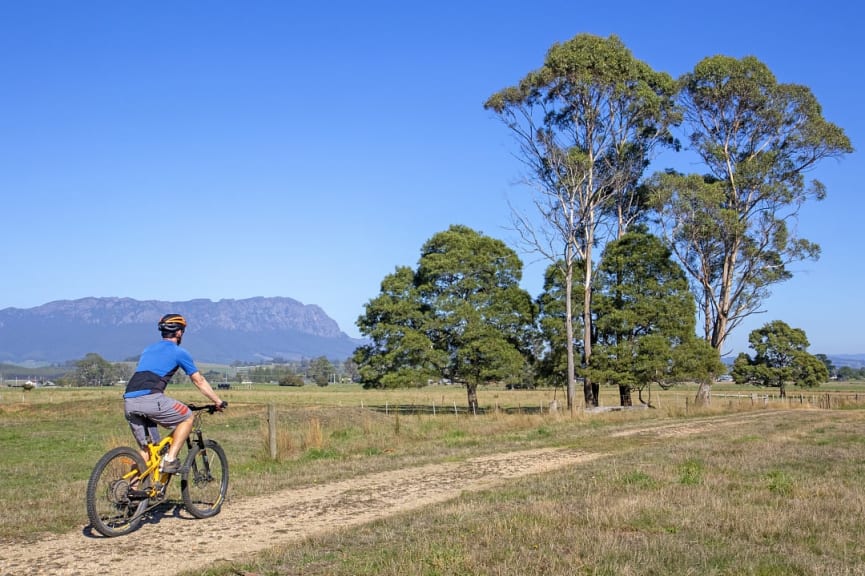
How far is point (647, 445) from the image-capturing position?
1683cm

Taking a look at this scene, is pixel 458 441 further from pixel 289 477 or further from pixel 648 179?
pixel 648 179

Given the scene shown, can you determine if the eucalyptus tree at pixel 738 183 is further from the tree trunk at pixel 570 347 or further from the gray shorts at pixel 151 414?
the gray shorts at pixel 151 414

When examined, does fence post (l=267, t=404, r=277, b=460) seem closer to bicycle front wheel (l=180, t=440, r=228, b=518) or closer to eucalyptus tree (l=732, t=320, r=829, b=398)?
bicycle front wheel (l=180, t=440, r=228, b=518)

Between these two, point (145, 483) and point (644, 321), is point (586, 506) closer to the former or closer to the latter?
point (145, 483)

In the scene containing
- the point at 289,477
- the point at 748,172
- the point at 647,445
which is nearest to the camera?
the point at 289,477

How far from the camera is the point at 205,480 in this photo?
342 inches

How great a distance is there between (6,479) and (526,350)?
30277 mm

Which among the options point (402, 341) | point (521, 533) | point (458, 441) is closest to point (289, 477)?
point (521, 533)

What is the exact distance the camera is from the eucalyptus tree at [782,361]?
58062mm

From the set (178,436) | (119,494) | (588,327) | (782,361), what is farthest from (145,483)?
(782,361)

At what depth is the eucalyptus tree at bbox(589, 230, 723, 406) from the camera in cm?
3556

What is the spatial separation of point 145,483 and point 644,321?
31.8m

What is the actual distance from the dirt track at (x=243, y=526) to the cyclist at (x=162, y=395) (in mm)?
863

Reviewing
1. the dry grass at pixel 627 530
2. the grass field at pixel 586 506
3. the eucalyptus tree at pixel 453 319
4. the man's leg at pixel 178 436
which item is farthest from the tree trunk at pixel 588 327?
the man's leg at pixel 178 436
